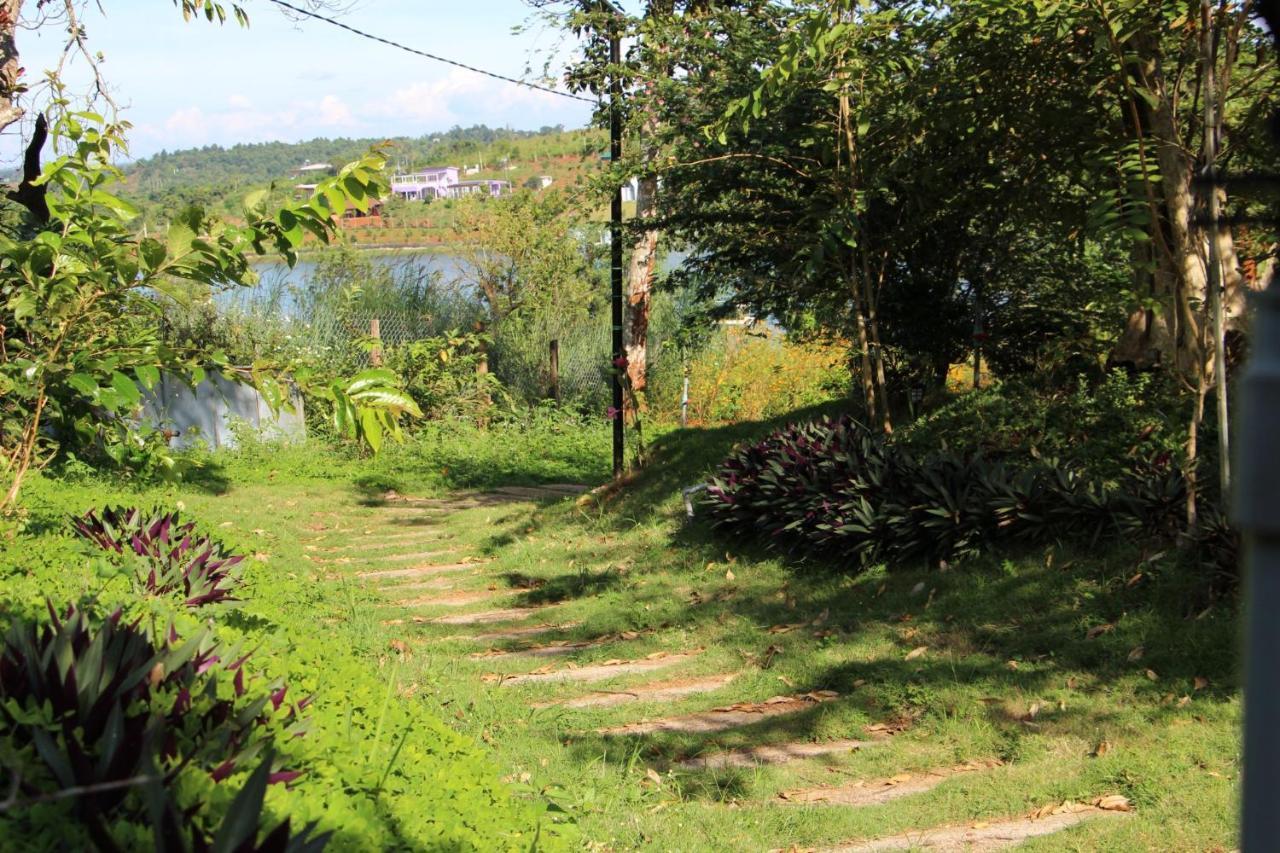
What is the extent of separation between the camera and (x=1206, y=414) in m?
8.09

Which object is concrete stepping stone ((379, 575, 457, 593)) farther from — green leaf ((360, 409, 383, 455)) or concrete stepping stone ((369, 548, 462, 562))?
green leaf ((360, 409, 383, 455))

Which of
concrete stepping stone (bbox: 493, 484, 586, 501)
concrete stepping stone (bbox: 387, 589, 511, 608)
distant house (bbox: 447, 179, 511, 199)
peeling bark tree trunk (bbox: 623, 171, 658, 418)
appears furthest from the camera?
distant house (bbox: 447, 179, 511, 199)

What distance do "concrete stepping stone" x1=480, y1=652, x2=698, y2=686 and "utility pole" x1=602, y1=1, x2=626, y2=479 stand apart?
18.0 feet

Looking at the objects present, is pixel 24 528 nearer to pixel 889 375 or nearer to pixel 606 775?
pixel 606 775

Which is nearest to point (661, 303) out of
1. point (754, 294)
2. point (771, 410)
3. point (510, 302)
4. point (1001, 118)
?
point (510, 302)

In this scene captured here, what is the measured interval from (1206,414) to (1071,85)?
2.61 metres

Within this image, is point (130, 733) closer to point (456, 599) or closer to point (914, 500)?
point (914, 500)

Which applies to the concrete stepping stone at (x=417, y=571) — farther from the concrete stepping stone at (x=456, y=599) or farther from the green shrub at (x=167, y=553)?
the green shrub at (x=167, y=553)

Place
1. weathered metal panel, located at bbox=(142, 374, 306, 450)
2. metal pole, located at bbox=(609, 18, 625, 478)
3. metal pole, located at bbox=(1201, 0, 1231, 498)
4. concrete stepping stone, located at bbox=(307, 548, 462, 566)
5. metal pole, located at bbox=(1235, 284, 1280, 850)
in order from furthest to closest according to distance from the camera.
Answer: weathered metal panel, located at bbox=(142, 374, 306, 450) → metal pole, located at bbox=(609, 18, 625, 478) → concrete stepping stone, located at bbox=(307, 548, 462, 566) → metal pole, located at bbox=(1201, 0, 1231, 498) → metal pole, located at bbox=(1235, 284, 1280, 850)

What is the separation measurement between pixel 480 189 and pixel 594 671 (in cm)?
1696

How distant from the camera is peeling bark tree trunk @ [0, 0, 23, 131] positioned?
877 cm

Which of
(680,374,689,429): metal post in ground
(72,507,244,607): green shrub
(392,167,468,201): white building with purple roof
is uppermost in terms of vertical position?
(392,167,468,201): white building with purple roof

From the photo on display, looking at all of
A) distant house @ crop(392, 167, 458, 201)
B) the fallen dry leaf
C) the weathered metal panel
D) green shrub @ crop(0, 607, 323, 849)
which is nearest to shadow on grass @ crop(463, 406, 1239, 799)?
the fallen dry leaf

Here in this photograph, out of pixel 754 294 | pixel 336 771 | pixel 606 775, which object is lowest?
pixel 606 775
